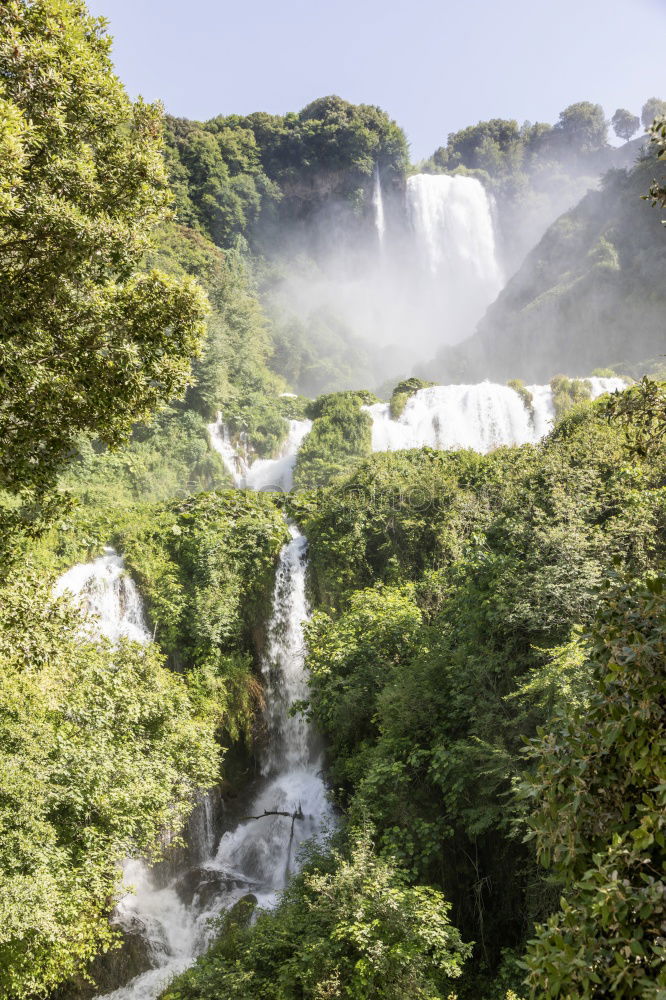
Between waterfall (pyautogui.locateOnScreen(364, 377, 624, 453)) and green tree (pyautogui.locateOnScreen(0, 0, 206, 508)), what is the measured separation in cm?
2161

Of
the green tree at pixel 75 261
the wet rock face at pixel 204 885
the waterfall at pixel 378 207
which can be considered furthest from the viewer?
the waterfall at pixel 378 207

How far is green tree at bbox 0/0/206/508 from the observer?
4875 millimetres

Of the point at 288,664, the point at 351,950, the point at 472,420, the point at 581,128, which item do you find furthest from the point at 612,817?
the point at 581,128

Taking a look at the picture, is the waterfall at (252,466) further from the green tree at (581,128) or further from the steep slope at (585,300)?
the green tree at (581,128)

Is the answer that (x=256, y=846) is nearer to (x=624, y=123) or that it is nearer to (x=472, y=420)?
(x=472, y=420)

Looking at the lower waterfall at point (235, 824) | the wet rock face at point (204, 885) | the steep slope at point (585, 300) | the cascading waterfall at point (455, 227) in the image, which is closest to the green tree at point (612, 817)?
the lower waterfall at point (235, 824)

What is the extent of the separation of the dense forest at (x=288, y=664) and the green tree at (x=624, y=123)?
70.4 meters

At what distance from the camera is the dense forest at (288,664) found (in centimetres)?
324

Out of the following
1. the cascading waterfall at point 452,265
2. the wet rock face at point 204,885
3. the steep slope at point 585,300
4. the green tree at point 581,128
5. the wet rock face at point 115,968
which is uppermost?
the green tree at point 581,128

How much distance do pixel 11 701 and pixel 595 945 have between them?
27.3ft

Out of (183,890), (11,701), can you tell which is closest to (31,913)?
(11,701)

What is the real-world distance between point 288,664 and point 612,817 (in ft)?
43.6

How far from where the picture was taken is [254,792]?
14.1 m

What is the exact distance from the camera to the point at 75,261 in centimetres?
512
